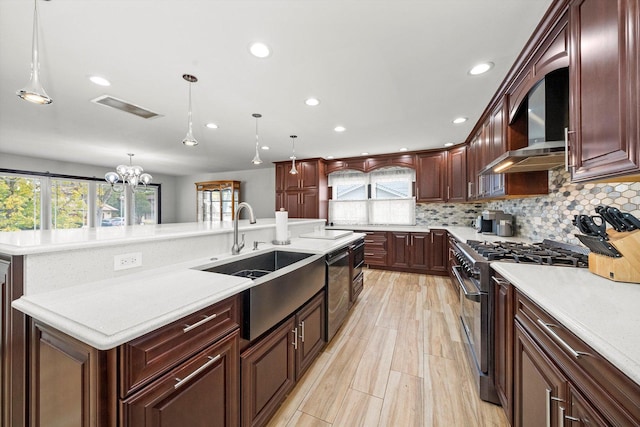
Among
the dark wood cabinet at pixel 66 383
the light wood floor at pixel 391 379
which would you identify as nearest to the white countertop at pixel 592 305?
the light wood floor at pixel 391 379

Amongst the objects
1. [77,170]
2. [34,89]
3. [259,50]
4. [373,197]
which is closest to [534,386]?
[259,50]

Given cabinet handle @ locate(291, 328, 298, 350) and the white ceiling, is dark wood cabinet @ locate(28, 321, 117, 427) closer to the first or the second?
cabinet handle @ locate(291, 328, 298, 350)

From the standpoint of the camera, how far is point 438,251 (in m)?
4.42

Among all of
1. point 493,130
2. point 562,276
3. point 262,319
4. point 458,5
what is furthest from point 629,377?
point 493,130

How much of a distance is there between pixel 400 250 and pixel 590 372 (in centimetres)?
405

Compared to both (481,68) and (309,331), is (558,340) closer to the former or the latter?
(309,331)

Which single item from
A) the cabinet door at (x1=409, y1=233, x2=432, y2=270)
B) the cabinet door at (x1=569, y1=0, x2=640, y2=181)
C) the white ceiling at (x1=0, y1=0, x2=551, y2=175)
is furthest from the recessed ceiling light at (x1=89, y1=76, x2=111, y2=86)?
the cabinet door at (x1=409, y1=233, x2=432, y2=270)

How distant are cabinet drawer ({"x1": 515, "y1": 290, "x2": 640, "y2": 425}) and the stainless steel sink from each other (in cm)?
120

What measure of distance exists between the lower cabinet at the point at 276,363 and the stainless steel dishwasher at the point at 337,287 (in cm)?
26

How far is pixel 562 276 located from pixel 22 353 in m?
2.53

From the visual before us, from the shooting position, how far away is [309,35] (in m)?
1.62

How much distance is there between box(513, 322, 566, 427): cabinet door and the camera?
0.90 meters

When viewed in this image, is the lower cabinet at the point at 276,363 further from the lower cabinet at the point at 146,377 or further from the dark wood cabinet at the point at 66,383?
the dark wood cabinet at the point at 66,383

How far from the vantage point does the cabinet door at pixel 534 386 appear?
90cm
